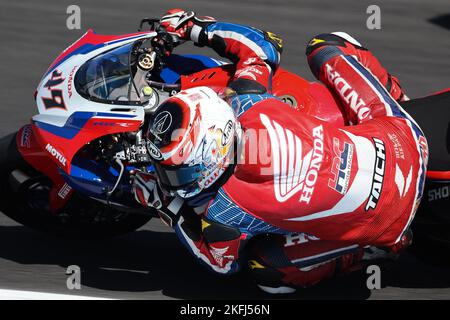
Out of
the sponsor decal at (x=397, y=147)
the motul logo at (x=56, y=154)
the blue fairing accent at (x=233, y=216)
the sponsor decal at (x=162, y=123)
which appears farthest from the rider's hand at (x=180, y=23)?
the sponsor decal at (x=397, y=147)

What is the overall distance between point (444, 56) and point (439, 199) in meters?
4.16

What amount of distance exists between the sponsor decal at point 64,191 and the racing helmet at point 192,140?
114 cm

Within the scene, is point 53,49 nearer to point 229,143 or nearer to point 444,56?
point 444,56

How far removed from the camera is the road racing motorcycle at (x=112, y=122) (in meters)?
5.14

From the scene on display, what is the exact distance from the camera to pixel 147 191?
504 cm

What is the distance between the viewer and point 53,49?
9023 mm

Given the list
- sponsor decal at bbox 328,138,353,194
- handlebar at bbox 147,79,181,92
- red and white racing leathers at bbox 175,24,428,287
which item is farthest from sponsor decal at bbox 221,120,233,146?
handlebar at bbox 147,79,181,92

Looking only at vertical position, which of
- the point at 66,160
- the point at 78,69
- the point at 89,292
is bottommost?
the point at 89,292

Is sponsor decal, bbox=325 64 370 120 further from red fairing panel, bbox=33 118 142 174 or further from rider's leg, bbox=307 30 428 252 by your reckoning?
red fairing panel, bbox=33 118 142 174

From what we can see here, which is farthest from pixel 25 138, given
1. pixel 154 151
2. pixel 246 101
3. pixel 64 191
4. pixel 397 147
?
pixel 397 147

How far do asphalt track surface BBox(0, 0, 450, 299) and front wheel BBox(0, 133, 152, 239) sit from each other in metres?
0.14

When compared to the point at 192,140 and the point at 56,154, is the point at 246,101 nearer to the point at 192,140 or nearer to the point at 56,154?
Result: the point at 192,140

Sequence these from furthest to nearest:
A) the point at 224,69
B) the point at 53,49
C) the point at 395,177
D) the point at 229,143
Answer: the point at 53,49
the point at 224,69
the point at 395,177
the point at 229,143
